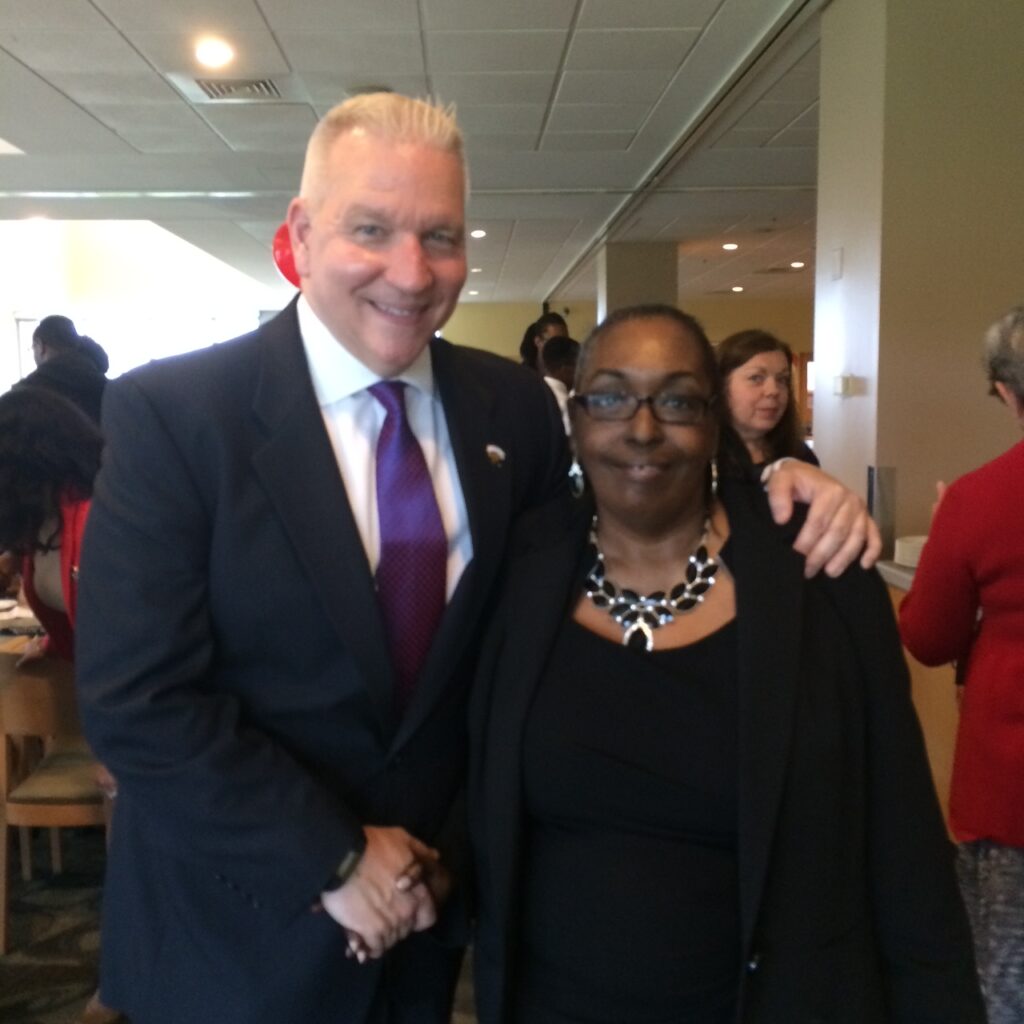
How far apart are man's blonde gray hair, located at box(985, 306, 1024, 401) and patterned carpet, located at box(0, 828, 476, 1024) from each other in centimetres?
211

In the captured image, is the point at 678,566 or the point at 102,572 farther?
the point at 678,566

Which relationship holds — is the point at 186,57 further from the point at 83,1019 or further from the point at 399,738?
the point at 399,738

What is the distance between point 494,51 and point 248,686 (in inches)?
171

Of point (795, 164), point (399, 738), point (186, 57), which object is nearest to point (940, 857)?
point (399, 738)

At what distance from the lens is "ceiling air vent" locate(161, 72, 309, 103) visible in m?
5.38

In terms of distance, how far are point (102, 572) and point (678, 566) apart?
0.75 metres

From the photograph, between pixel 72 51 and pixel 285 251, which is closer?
pixel 285 251

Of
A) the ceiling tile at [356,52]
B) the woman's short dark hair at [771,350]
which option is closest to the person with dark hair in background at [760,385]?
the woman's short dark hair at [771,350]

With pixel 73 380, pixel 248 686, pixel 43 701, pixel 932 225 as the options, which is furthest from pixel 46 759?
pixel 932 225

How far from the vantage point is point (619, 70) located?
5211 mm

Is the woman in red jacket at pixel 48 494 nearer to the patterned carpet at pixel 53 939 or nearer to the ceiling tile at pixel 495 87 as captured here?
the patterned carpet at pixel 53 939

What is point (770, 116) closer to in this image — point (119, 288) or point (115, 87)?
point (115, 87)

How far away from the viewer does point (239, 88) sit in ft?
18.1

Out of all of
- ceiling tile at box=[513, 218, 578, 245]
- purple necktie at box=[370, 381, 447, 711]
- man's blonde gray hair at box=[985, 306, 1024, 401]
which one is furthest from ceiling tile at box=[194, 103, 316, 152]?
purple necktie at box=[370, 381, 447, 711]
